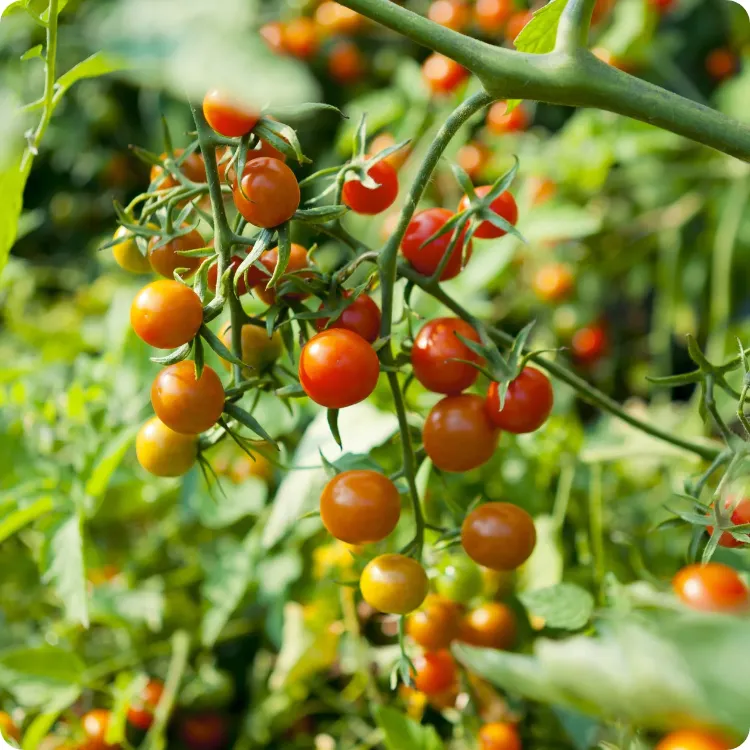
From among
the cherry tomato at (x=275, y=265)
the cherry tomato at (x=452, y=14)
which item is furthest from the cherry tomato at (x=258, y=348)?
the cherry tomato at (x=452, y=14)

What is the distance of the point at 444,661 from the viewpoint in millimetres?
684

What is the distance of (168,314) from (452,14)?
1.27m

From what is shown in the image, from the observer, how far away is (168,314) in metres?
0.43

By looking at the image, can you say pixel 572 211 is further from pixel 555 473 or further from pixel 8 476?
pixel 8 476

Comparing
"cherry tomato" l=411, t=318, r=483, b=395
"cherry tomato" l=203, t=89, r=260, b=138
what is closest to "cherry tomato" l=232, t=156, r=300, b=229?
"cherry tomato" l=203, t=89, r=260, b=138

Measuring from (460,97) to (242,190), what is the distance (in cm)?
93

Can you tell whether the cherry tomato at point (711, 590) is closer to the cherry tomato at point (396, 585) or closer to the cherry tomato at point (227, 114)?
the cherry tomato at point (396, 585)

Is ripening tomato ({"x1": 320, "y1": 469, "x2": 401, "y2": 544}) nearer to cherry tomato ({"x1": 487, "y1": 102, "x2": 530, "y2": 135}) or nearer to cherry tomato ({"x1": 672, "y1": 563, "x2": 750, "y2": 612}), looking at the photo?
cherry tomato ({"x1": 672, "y1": 563, "x2": 750, "y2": 612})

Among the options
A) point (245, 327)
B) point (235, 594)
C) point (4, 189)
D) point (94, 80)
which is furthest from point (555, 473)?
point (94, 80)

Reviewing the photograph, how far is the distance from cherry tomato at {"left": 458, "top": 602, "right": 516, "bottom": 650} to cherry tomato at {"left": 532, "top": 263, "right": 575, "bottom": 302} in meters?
0.82

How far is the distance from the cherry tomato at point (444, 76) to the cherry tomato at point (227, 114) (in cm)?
99

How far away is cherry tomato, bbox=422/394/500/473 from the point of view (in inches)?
19.6

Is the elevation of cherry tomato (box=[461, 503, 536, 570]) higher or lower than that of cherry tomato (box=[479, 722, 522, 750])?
higher

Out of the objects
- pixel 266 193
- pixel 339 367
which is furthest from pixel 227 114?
pixel 339 367
